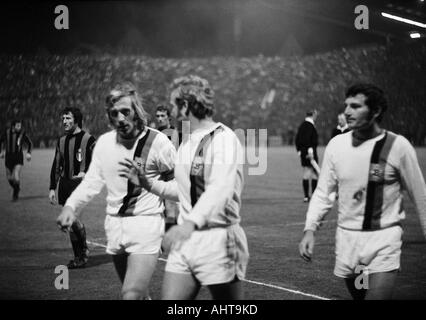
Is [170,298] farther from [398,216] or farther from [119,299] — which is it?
[119,299]

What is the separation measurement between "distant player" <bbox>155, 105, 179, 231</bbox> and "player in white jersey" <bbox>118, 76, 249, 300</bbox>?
18.0ft

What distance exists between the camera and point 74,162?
935 cm

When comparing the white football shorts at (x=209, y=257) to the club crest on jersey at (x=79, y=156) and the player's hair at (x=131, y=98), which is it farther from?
the club crest on jersey at (x=79, y=156)

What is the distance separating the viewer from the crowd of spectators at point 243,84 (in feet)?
166

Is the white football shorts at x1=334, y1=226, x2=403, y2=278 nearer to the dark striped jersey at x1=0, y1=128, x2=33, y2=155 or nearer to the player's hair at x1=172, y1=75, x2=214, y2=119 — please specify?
the player's hair at x1=172, y1=75, x2=214, y2=119

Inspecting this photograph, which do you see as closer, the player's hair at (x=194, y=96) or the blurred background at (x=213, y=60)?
the player's hair at (x=194, y=96)

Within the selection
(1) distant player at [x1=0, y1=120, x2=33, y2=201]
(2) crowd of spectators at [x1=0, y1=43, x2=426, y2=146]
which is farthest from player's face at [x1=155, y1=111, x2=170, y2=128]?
(2) crowd of spectators at [x1=0, y1=43, x2=426, y2=146]

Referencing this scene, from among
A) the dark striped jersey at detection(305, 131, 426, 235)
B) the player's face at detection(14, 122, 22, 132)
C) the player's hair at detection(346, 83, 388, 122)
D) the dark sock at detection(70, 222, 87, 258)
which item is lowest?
the dark sock at detection(70, 222, 87, 258)

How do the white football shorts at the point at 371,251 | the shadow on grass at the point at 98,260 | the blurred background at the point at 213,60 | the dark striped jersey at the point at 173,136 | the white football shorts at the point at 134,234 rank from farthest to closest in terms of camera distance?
the blurred background at the point at 213,60, the dark striped jersey at the point at 173,136, the shadow on grass at the point at 98,260, the white football shorts at the point at 134,234, the white football shorts at the point at 371,251

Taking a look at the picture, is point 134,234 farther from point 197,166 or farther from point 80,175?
point 80,175

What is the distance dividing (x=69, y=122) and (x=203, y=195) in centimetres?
556

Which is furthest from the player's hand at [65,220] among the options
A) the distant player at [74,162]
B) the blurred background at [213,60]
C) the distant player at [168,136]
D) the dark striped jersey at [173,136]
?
the blurred background at [213,60]

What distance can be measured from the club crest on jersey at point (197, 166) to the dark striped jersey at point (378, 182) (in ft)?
3.10

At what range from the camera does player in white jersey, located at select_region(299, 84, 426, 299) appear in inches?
178
